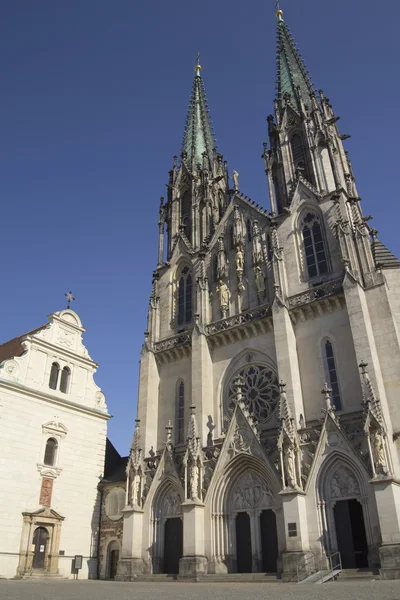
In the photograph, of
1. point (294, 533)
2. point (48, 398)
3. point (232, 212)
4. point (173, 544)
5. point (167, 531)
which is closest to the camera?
point (294, 533)

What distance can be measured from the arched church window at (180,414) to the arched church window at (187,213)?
10.5m

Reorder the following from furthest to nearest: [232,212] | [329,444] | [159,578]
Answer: [232,212]
[159,578]
[329,444]

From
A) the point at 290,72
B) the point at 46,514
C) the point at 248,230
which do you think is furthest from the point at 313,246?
the point at 46,514

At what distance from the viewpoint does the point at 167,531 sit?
74.5 feet

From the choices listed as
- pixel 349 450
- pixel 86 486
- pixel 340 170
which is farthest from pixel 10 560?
pixel 340 170

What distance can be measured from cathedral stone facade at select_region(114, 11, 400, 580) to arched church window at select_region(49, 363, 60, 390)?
4.83 metres

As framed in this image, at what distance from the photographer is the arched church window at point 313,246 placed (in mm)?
23953

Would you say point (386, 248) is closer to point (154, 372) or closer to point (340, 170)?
point (340, 170)

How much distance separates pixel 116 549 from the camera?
983 inches

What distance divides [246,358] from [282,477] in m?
7.08

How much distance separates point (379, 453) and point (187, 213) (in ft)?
71.1

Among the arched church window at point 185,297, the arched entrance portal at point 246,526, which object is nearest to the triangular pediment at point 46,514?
the arched entrance portal at point 246,526

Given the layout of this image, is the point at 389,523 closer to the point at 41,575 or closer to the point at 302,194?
the point at 41,575

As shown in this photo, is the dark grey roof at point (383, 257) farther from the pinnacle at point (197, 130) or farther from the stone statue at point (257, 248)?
the pinnacle at point (197, 130)
